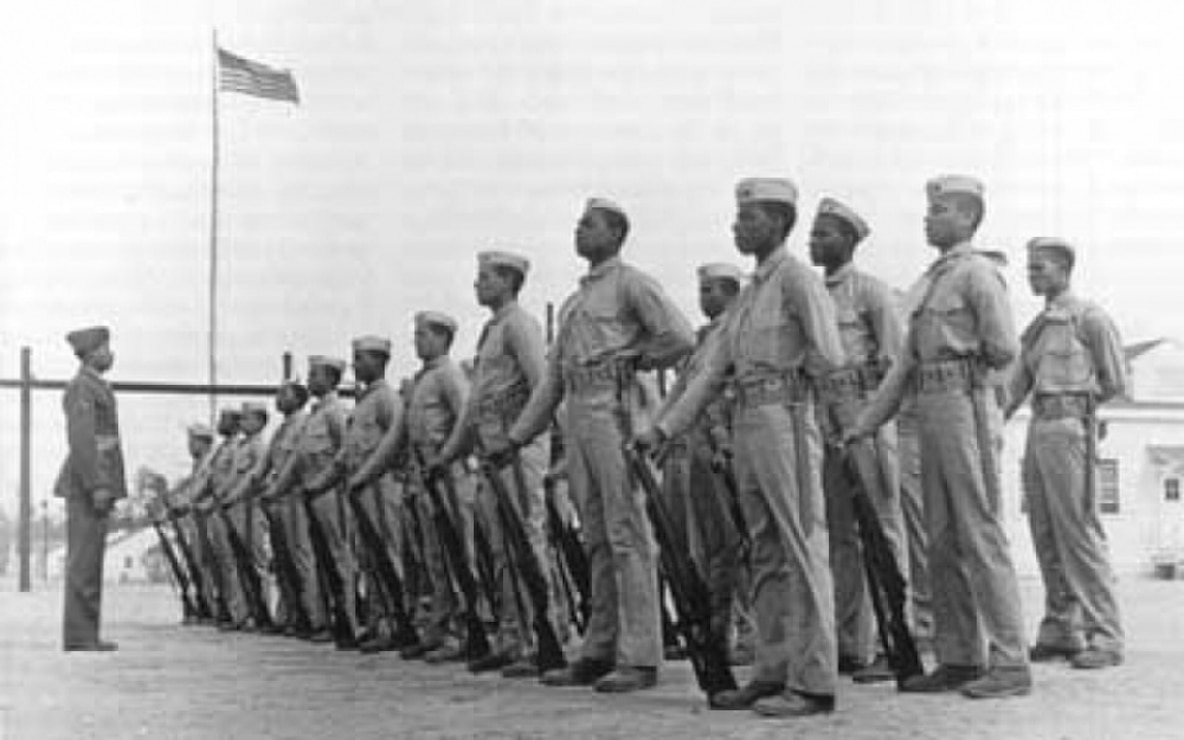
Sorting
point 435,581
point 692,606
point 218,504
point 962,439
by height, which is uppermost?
point 962,439

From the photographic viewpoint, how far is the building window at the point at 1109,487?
112ft

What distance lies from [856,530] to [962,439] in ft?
4.94

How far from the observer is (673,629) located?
935cm

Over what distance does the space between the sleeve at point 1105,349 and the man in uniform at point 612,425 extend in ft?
7.96

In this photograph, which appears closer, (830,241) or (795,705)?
(795,705)

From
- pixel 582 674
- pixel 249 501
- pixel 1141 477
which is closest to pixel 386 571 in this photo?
pixel 582 674

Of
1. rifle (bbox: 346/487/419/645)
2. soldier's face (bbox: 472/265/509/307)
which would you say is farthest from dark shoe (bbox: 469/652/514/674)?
soldier's face (bbox: 472/265/509/307)

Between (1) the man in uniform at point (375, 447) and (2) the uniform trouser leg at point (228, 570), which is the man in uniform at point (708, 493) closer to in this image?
(1) the man in uniform at point (375, 447)

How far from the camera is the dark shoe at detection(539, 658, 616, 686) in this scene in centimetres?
761

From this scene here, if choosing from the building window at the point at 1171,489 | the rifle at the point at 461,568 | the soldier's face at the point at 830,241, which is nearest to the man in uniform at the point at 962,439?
the soldier's face at the point at 830,241

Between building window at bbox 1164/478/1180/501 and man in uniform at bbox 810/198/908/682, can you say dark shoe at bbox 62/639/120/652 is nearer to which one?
man in uniform at bbox 810/198/908/682

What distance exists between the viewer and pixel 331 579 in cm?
1097

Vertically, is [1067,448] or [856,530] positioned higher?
[1067,448]

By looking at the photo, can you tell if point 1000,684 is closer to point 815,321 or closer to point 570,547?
point 815,321
